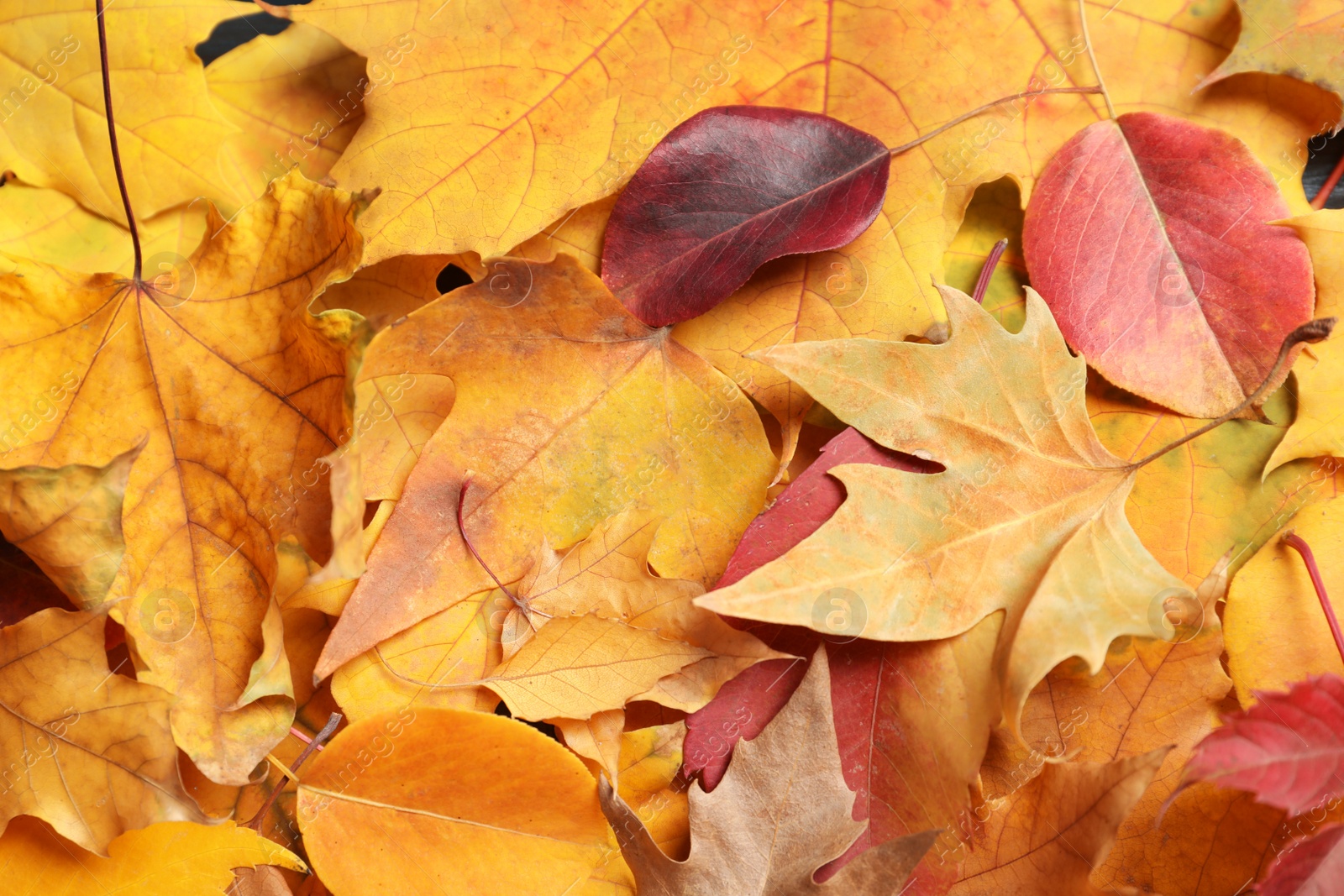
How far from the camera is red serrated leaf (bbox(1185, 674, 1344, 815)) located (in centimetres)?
50

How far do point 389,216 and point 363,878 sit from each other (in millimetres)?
423

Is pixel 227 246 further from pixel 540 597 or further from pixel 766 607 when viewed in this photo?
pixel 766 607

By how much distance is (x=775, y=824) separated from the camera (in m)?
0.61

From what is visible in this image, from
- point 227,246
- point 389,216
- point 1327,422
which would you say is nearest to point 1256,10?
point 1327,422

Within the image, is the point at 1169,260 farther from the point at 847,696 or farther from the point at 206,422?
the point at 206,422

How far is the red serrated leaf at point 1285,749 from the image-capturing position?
1.65ft

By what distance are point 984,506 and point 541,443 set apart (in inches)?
11.3

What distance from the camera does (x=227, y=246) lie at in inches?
24.0

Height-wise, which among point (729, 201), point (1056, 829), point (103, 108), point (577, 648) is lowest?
point (1056, 829)

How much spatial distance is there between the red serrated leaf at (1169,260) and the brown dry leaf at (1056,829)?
0.82ft

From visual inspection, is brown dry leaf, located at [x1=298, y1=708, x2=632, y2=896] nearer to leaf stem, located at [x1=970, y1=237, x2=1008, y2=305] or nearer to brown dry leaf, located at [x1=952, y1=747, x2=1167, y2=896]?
brown dry leaf, located at [x1=952, y1=747, x2=1167, y2=896]

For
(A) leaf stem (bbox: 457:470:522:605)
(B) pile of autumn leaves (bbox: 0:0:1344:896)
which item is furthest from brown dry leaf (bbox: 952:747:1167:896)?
(A) leaf stem (bbox: 457:470:522:605)

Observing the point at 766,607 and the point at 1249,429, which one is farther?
the point at 1249,429

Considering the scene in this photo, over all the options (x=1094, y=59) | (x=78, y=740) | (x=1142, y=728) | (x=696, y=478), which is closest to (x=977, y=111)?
(x=1094, y=59)
